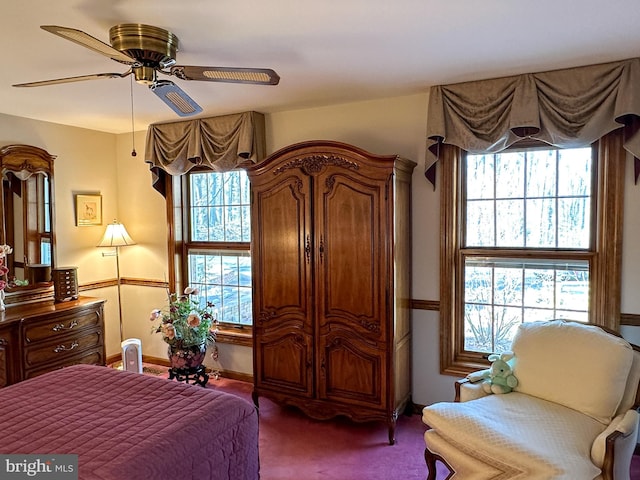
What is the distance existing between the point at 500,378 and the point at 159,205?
340 centimetres

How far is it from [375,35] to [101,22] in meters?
1.24

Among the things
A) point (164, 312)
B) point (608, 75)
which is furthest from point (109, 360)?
point (608, 75)

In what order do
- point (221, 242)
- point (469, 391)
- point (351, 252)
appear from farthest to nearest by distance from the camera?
point (221, 242)
point (351, 252)
point (469, 391)

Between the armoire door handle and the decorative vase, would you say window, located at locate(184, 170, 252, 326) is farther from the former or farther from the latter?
the armoire door handle

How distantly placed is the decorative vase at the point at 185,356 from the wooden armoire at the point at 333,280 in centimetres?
51

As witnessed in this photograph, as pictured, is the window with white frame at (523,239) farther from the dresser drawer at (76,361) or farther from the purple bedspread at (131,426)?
the dresser drawer at (76,361)

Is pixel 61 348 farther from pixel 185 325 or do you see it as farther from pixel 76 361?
pixel 185 325

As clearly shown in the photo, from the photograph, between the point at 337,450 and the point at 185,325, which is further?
the point at 185,325

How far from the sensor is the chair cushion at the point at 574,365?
228 centimetres

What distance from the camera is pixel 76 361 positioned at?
12.5ft

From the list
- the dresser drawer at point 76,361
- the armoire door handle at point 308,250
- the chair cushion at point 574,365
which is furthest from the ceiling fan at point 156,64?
the dresser drawer at point 76,361

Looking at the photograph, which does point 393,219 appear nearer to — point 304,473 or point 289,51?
point 289,51

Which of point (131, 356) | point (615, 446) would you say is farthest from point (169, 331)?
point (615, 446)

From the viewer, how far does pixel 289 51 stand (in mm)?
2426
